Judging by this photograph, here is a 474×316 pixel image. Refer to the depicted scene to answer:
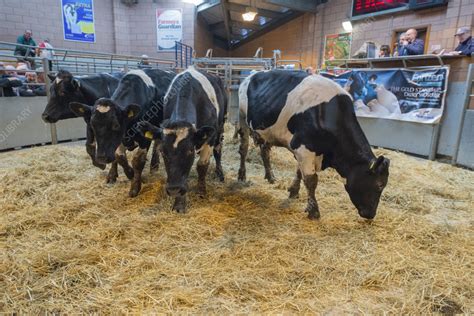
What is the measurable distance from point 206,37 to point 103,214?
16.5 m

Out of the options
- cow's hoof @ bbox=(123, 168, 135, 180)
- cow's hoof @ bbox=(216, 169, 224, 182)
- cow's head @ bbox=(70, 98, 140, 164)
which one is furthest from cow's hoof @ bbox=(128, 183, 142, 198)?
cow's hoof @ bbox=(216, 169, 224, 182)

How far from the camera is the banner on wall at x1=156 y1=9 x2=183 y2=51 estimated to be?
15.3m

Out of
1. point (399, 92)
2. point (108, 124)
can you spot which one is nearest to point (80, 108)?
point (108, 124)

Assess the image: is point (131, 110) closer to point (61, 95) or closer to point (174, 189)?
point (174, 189)

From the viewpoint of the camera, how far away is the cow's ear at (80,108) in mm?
3352

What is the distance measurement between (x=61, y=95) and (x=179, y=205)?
241cm

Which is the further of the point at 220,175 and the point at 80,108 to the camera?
the point at 220,175

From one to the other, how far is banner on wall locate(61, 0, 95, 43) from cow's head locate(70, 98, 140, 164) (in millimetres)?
12690

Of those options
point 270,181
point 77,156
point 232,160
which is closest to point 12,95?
point 77,156

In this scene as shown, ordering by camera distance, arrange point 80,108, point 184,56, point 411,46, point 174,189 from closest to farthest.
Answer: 1. point 174,189
2. point 80,108
3. point 411,46
4. point 184,56

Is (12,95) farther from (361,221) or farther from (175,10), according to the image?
(175,10)

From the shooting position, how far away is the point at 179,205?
3.31m

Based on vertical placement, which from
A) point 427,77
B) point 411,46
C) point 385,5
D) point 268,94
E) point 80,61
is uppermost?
point 385,5

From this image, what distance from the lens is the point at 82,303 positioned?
1960mm
